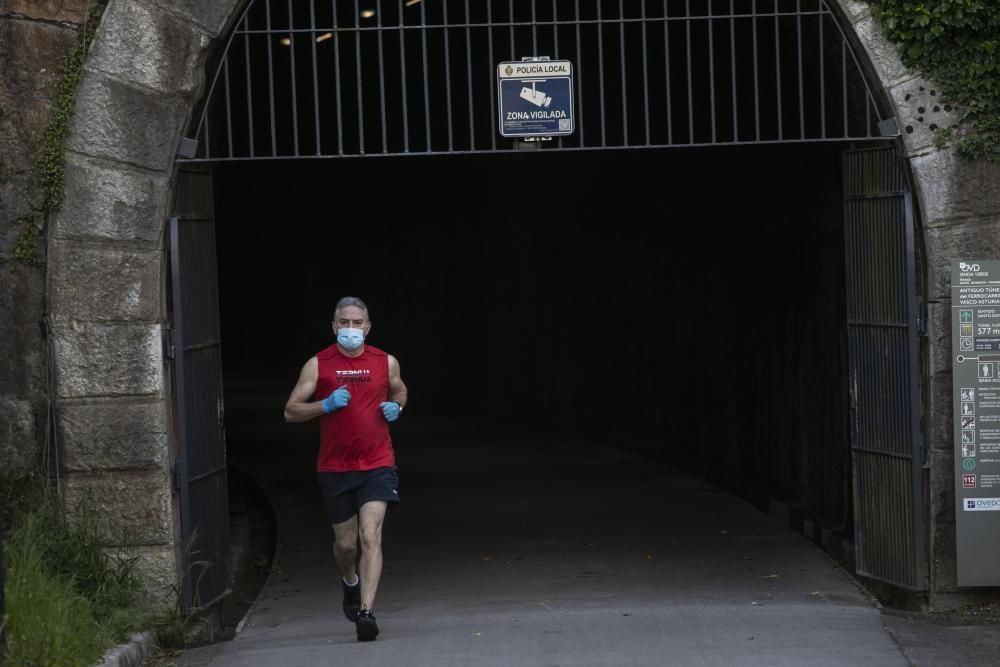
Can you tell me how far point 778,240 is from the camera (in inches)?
486

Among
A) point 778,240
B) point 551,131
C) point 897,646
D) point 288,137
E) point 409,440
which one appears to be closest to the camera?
point 897,646

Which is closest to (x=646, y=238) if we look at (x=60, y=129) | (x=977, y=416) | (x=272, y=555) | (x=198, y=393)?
(x=272, y=555)

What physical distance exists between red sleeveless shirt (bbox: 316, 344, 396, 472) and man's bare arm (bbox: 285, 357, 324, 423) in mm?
35

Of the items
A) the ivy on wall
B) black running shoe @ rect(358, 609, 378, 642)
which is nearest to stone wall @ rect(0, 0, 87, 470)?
black running shoe @ rect(358, 609, 378, 642)

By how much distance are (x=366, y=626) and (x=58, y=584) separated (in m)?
1.46

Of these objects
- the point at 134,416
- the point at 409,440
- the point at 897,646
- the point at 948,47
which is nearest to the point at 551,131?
the point at 948,47

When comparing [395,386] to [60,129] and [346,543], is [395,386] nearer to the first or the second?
[346,543]

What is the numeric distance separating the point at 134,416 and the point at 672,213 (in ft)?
28.1

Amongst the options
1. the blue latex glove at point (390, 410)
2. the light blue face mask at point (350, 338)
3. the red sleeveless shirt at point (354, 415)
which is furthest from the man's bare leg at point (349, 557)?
the light blue face mask at point (350, 338)

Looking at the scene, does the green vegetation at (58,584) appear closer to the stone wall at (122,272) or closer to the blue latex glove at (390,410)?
the stone wall at (122,272)

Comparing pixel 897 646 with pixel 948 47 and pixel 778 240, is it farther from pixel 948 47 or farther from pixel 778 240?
pixel 778 240

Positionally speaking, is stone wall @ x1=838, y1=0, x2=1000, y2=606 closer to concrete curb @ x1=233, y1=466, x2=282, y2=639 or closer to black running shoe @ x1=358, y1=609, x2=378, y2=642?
Result: black running shoe @ x1=358, y1=609, x2=378, y2=642

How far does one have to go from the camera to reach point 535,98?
810 centimetres

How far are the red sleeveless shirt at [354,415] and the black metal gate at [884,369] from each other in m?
2.77
